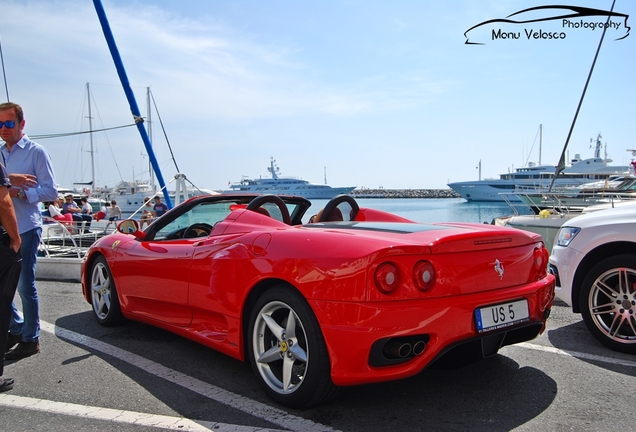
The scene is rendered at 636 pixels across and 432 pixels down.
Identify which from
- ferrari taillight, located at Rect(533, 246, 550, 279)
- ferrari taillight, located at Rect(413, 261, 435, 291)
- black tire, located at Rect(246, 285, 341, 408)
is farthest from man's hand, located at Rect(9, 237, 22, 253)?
ferrari taillight, located at Rect(533, 246, 550, 279)

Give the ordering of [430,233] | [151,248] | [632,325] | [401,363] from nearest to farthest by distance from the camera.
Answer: [401,363], [430,233], [632,325], [151,248]

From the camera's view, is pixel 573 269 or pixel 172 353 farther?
pixel 573 269

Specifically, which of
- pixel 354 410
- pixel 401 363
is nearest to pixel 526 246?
pixel 401 363

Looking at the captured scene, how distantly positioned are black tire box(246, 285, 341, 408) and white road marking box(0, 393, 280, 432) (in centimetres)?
31

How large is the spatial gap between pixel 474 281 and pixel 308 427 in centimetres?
113

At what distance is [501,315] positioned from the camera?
9.00ft

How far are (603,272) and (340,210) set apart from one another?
2.07 m

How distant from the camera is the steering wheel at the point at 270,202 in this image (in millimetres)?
3683

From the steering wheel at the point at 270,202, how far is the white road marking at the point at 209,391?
4.04 feet

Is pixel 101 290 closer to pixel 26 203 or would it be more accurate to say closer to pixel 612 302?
pixel 26 203

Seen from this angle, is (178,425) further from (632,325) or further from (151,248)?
(632,325)

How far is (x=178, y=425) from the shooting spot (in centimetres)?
261

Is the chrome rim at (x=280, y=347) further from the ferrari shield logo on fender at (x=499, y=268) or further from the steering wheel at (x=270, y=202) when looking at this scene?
the ferrari shield logo on fender at (x=499, y=268)

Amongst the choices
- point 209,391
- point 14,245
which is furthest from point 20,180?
point 209,391
